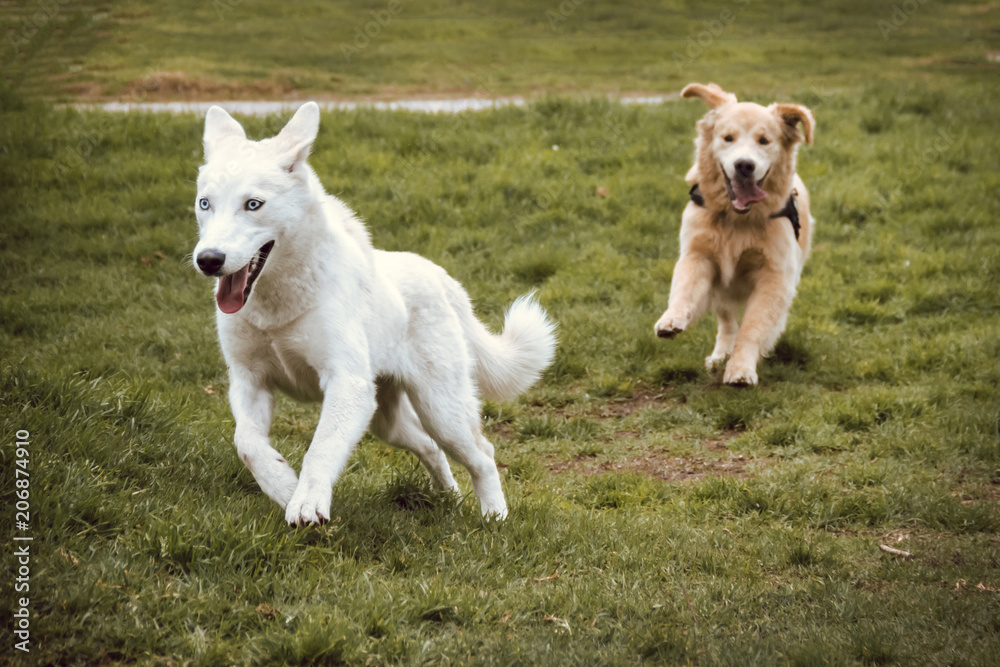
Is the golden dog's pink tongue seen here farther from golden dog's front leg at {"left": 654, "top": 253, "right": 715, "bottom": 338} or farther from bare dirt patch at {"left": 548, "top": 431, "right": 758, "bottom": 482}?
golden dog's front leg at {"left": 654, "top": 253, "right": 715, "bottom": 338}

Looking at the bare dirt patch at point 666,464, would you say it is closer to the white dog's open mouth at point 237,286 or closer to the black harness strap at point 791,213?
the black harness strap at point 791,213

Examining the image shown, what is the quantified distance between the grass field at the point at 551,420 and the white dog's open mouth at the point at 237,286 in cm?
83

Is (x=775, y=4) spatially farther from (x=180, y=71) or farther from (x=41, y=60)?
(x=41, y=60)

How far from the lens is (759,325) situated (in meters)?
6.53

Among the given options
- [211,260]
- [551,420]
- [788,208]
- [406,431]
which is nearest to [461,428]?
[406,431]

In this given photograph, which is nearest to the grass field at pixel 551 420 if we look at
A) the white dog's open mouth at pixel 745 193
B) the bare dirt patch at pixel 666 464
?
the bare dirt patch at pixel 666 464

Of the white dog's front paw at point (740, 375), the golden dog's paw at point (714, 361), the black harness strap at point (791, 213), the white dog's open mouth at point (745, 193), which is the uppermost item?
the white dog's open mouth at point (745, 193)

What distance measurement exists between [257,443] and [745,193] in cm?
444

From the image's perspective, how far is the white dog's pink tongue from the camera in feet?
21.7

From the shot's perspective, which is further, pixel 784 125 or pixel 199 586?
pixel 784 125

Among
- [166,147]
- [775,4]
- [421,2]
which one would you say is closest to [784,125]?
[166,147]

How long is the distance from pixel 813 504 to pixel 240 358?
124 inches

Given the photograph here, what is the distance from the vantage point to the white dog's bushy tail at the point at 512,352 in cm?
486

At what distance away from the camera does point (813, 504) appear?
15.9ft
